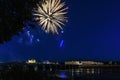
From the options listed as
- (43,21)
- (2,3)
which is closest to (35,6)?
(2,3)

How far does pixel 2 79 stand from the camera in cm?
3325

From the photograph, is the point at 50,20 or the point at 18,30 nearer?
the point at 18,30

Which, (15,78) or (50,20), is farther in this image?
(50,20)

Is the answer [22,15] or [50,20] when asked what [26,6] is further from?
[50,20]

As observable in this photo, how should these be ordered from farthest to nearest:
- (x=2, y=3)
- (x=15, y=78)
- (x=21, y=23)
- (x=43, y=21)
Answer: (x=43, y=21) < (x=15, y=78) < (x=21, y=23) < (x=2, y=3)

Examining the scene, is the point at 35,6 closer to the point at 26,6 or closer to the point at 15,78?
the point at 26,6

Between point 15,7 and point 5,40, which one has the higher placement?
point 15,7

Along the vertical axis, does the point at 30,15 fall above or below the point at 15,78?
above

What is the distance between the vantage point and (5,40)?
3019 cm

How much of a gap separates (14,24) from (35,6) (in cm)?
187

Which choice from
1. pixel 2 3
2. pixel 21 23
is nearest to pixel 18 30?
pixel 21 23

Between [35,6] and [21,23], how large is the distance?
1510mm

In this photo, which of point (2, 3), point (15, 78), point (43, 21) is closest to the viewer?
point (2, 3)

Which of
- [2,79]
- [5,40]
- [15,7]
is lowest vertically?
[2,79]
